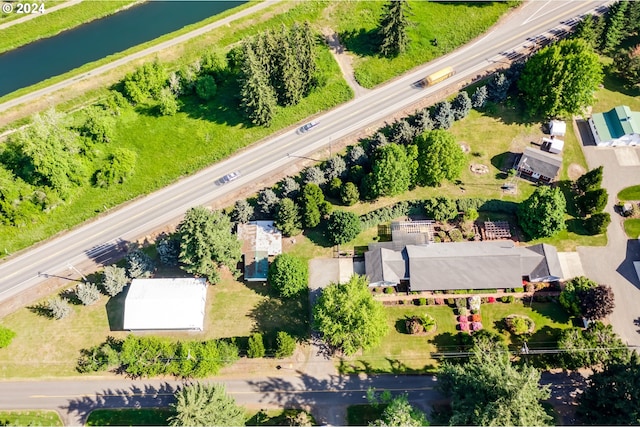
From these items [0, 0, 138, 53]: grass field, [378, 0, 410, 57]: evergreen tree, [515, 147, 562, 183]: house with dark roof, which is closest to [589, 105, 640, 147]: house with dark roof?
[515, 147, 562, 183]: house with dark roof

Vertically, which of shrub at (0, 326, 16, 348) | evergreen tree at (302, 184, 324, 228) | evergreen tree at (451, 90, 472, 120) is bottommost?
shrub at (0, 326, 16, 348)

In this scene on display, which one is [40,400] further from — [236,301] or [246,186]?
[246,186]

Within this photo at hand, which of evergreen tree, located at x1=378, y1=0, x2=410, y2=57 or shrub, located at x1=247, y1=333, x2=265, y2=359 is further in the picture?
evergreen tree, located at x1=378, y1=0, x2=410, y2=57

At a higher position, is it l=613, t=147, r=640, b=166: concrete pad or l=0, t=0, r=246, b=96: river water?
l=0, t=0, r=246, b=96: river water

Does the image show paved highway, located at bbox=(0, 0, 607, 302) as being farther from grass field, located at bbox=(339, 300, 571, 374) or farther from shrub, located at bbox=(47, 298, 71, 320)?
grass field, located at bbox=(339, 300, 571, 374)

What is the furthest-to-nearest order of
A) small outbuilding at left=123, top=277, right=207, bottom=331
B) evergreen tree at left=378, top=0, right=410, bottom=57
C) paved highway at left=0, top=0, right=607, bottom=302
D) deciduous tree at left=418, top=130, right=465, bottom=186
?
1. evergreen tree at left=378, top=0, right=410, bottom=57
2. deciduous tree at left=418, top=130, right=465, bottom=186
3. paved highway at left=0, top=0, right=607, bottom=302
4. small outbuilding at left=123, top=277, right=207, bottom=331

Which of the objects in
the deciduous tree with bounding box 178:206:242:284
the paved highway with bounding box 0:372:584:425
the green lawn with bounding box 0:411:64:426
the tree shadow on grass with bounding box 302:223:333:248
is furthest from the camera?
the tree shadow on grass with bounding box 302:223:333:248
